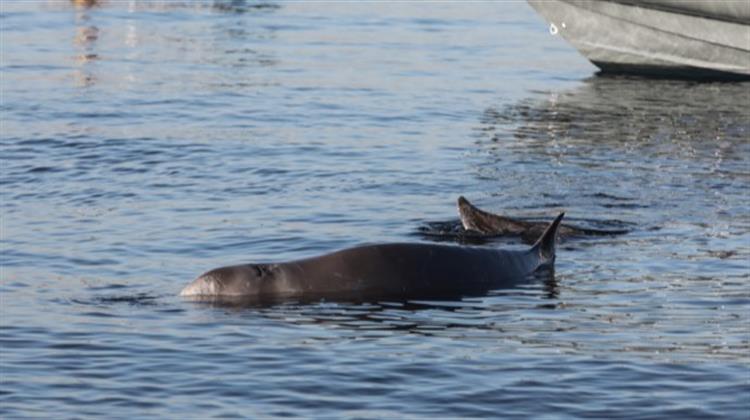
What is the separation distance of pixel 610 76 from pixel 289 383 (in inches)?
767

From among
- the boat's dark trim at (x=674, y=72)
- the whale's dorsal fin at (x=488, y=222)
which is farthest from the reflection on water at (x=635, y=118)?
the whale's dorsal fin at (x=488, y=222)

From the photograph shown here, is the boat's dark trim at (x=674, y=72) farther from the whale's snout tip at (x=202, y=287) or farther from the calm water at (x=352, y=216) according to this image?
the whale's snout tip at (x=202, y=287)

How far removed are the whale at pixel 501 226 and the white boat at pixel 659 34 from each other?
12011 mm

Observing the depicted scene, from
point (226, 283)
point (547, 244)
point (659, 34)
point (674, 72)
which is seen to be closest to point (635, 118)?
point (659, 34)

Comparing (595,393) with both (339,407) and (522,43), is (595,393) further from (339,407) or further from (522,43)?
(522,43)

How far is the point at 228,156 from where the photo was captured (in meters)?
20.2

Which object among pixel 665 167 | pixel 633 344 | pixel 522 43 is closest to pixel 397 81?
pixel 522 43

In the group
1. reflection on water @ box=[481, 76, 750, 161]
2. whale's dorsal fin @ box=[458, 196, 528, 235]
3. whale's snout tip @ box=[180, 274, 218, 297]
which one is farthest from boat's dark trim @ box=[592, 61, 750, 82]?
whale's snout tip @ box=[180, 274, 218, 297]

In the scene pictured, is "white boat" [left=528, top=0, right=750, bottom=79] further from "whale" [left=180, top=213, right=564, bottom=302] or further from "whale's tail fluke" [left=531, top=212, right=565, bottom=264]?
"whale" [left=180, top=213, right=564, bottom=302]

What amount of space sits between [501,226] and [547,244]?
53.3 inches

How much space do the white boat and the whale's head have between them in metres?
15.3

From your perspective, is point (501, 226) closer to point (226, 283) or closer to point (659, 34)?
point (226, 283)

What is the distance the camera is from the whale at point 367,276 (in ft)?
41.6

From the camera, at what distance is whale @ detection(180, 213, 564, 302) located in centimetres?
1268
